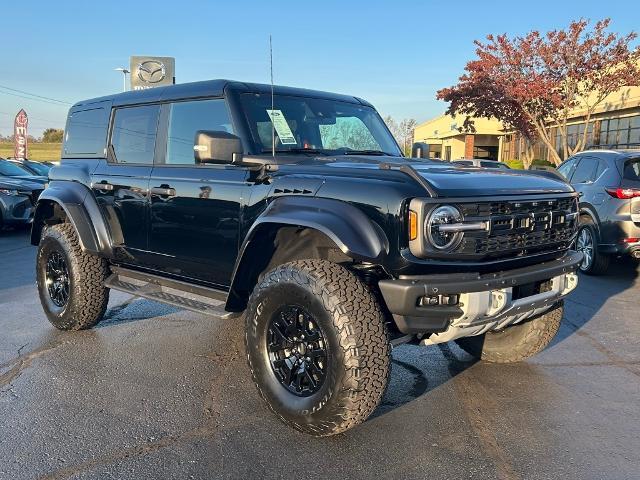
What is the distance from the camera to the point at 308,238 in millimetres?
3678

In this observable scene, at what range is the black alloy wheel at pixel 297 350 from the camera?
11.0 ft

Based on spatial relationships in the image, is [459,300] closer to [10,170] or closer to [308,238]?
[308,238]

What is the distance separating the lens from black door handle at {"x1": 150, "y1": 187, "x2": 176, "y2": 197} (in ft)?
14.2

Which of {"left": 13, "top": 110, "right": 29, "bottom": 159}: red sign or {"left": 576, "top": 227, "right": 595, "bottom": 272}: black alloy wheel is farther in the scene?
{"left": 13, "top": 110, "right": 29, "bottom": 159}: red sign

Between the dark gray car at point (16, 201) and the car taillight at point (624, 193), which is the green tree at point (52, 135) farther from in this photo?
the car taillight at point (624, 193)

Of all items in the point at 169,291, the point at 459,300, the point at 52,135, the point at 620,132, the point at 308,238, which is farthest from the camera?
the point at 52,135

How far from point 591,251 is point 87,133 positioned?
20.4ft

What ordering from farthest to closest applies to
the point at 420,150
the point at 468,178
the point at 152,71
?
the point at 152,71 < the point at 420,150 < the point at 468,178

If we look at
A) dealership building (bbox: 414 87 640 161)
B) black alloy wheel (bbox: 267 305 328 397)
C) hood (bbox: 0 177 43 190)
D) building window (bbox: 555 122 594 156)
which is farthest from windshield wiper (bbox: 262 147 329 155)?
building window (bbox: 555 122 594 156)

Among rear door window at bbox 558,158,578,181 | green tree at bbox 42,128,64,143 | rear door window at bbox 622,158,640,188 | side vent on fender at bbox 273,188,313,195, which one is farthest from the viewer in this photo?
green tree at bbox 42,128,64,143

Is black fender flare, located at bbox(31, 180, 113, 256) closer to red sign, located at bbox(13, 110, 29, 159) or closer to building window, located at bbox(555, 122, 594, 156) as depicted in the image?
building window, located at bbox(555, 122, 594, 156)

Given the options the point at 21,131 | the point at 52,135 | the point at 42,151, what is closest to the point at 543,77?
the point at 21,131

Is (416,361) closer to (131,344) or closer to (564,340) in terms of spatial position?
(564,340)

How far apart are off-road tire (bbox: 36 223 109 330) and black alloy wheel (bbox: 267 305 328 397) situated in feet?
7.34
